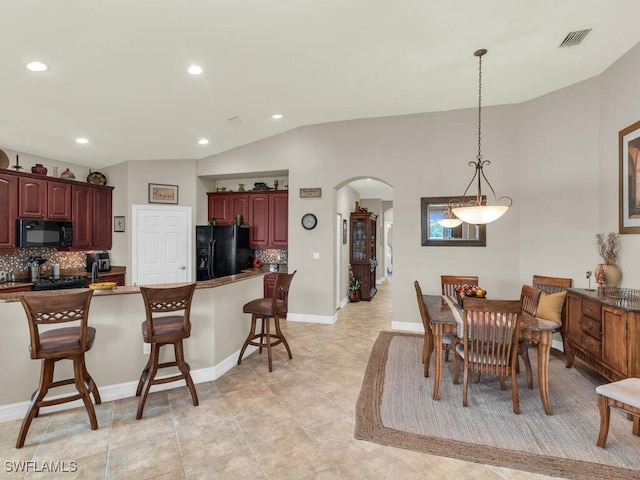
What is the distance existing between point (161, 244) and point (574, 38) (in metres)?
6.49

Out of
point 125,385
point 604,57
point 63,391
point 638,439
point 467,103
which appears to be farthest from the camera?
point 467,103

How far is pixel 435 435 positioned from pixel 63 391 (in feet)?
9.91

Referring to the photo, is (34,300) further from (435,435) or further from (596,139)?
(596,139)

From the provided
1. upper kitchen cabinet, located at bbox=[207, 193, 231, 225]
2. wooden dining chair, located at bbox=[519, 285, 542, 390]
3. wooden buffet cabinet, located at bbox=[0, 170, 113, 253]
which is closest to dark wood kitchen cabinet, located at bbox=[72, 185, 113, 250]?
wooden buffet cabinet, located at bbox=[0, 170, 113, 253]

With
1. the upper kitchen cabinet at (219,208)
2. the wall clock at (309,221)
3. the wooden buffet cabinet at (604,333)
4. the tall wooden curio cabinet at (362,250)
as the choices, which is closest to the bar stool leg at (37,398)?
the wall clock at (309,221)

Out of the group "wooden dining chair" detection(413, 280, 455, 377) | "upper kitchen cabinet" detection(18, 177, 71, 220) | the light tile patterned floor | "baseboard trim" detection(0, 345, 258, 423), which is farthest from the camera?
"upper kitchen cabinet" detection(18, 177, 71, 220)

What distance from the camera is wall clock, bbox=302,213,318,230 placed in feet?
17.8

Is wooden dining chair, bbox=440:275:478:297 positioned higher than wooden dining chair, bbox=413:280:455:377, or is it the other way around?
wooden dining chair, bbox=440:275:478:297

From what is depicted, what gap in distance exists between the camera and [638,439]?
230cm

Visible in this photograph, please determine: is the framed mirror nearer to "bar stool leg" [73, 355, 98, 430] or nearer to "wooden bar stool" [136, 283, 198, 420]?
"wooden bar stool" [136, 283, 198, 420]

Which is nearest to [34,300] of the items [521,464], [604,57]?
[521,464]

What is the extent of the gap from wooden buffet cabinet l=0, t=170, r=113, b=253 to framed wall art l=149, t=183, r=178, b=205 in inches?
32.6

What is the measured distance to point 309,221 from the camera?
17.8 feet

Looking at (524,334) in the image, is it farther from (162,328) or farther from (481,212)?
(162,328)
